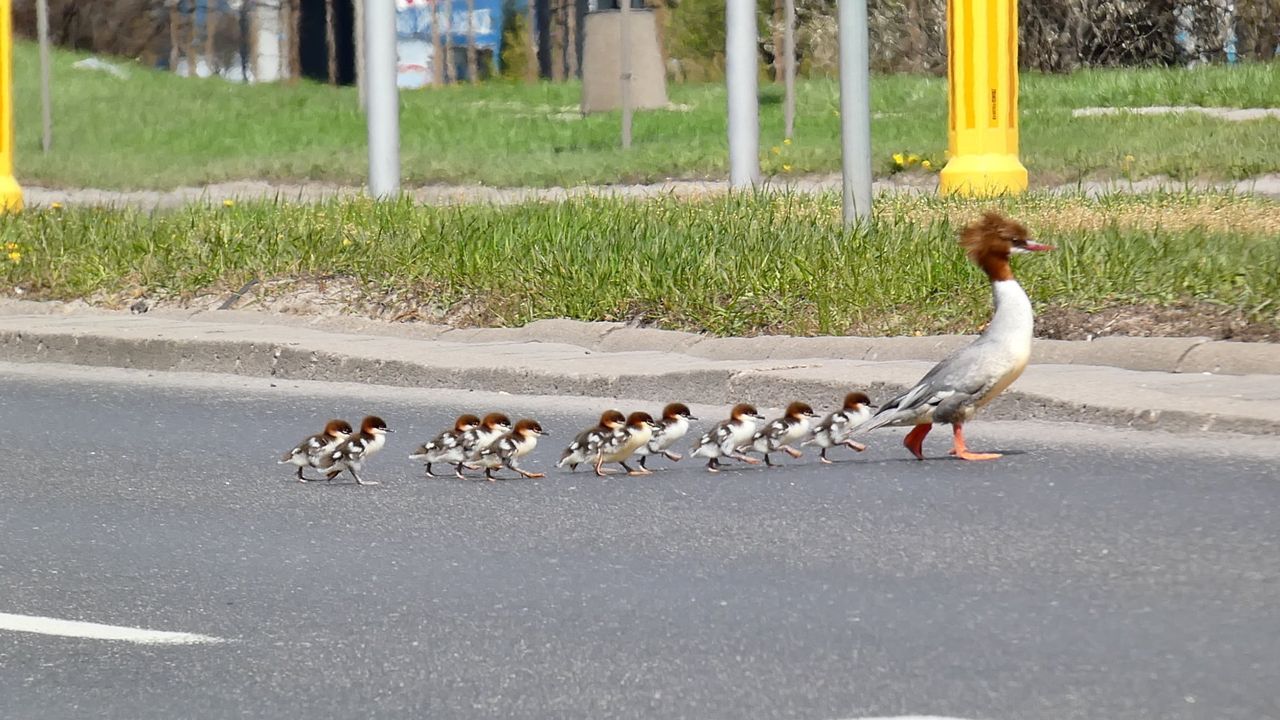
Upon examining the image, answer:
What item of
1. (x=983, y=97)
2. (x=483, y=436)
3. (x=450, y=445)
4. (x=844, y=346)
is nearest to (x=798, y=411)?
(x=483, y=436)

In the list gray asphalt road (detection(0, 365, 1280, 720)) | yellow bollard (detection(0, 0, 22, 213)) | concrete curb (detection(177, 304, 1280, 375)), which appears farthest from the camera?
yellow bollard (detection(0, 0, 22, 213))

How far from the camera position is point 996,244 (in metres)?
8.11

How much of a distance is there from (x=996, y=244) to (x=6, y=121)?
10.7 meters

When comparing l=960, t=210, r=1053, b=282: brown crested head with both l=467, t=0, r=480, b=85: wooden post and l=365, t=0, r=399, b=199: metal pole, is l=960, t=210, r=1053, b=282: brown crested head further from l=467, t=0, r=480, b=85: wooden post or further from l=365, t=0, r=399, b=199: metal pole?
l=467, t=0, r=480, b=85: wooden post

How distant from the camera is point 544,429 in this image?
9312mm

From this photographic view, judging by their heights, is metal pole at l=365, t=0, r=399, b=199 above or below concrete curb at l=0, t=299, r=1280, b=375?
above

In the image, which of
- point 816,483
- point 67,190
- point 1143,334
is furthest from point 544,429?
point 67,190

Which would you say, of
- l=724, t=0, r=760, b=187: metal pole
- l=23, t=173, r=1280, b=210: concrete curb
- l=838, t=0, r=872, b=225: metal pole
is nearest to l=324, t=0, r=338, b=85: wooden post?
Result: l=23, t=173, r=1280, b=210: concrete curb

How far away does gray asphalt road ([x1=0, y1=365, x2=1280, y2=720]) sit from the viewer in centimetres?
526

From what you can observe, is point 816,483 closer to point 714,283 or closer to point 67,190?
point 714,283

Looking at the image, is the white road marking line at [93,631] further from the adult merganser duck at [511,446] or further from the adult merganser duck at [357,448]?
the adult merganser duck at [511,446]

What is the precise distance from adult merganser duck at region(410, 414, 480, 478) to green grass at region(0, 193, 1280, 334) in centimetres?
306

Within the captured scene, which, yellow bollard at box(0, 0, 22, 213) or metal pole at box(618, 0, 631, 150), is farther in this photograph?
metal pole at box(618, 0, 631, 150)

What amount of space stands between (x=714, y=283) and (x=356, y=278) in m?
2.46
